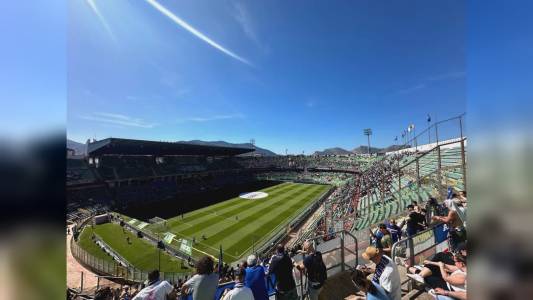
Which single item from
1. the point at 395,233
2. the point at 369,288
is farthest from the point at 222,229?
the point at 369,288

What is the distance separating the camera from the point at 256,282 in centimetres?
317

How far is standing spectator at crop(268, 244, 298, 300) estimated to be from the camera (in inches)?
137

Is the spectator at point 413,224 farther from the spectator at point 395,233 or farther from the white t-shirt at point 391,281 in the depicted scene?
the white t-shirt at point 391,281

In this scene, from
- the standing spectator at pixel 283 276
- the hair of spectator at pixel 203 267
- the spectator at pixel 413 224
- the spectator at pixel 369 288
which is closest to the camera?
the spectator at pixel 369 288

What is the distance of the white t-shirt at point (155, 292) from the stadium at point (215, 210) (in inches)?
57.3

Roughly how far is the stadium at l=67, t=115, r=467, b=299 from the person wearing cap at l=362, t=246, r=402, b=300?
3.91ft

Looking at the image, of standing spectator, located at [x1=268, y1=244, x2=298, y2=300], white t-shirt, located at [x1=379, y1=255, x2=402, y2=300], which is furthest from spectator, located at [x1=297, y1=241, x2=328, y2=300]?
white t-shirt, located at [x1=379, y1=255, x2=402, y2=300]

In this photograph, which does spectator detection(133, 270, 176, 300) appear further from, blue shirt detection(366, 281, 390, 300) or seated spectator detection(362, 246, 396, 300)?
seated spectator detection(362, 246, 396, 300)

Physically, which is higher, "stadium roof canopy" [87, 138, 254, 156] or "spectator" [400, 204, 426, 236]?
"stadium roof canopy" [87, 138, 254, 156]

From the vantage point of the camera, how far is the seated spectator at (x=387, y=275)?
9.06ft

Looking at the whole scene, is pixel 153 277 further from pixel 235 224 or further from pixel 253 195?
pixel 253 195

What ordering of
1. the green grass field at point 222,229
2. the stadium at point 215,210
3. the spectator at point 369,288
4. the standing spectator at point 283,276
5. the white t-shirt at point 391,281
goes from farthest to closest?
the green grass field at point 222,229 < the stadium at point 215,210 < the standing spectator at point 283,276 < the white t-shirt at point 391,281 < the spectator at point 369,288

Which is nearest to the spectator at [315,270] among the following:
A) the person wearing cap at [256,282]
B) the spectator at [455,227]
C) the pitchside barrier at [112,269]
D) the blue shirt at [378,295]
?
the person wearing cap at [256,282]

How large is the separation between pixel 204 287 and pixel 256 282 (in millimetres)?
670
